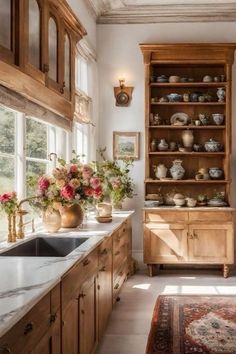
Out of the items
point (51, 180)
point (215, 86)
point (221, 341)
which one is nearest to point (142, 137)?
point (215, 86)

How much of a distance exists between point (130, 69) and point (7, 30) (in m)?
4.22

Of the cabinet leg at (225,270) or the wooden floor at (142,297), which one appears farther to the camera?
the cabinet leg at (225,270)

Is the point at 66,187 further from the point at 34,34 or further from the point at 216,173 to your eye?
the point at 216,173

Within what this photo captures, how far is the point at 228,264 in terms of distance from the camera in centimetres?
609

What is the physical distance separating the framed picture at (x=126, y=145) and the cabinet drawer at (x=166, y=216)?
3.10ft

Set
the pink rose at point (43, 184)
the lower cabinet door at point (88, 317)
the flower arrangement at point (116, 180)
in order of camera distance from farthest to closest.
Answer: the flower arrangement at point (116, 180), the pink rose at point (43, 184), the lower cabinet door at point (88, 317)

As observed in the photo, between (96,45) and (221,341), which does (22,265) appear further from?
(96,45)

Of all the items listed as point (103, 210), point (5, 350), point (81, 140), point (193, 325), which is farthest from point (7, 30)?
point (81, 140)

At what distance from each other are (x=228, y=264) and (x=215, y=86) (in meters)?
2.27

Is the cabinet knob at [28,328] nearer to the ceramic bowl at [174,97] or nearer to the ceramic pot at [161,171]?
the ceramic pot at [161,171]

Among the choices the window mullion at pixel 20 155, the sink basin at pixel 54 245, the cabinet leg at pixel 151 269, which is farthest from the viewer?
the cabinet leg at pixel 151 269

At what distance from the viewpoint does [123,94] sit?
6.70 m

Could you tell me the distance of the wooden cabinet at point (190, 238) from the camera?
6043 mm

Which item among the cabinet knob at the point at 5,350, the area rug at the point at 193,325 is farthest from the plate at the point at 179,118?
the cabinet knob at the point at 5,350
